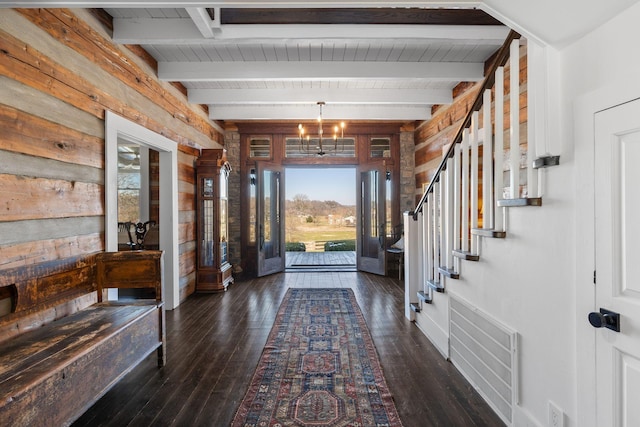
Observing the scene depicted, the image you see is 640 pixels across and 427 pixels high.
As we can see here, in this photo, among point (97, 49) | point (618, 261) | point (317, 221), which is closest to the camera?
point (618, 261)

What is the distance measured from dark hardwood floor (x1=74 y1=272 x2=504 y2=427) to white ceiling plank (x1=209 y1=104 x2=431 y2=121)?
329 cm

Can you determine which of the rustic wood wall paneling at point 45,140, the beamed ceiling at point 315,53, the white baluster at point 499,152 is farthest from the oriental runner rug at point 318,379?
the beamed ceiling at point 315,53

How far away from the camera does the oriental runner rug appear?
2.11m

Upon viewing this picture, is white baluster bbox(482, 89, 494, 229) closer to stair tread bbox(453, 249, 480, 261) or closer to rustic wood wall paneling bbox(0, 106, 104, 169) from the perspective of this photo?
stair tread bbox(453, 249, 480, 261)

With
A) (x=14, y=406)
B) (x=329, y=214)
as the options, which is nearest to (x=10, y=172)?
(x=14, y=406)

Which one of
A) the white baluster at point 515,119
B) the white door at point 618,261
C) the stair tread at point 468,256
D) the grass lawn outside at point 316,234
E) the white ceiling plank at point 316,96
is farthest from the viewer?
the grass lawn outside at point 316,234

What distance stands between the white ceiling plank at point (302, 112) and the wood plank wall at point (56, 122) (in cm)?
235

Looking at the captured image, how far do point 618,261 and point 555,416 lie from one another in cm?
88

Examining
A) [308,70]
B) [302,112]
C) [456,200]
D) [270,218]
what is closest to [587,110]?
[456,200]

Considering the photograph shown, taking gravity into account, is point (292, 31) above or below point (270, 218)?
above

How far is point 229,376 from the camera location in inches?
104

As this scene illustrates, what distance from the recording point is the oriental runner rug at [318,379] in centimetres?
211

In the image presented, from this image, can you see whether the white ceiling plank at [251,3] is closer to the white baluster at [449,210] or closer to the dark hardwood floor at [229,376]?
the white baluster at [449,210]

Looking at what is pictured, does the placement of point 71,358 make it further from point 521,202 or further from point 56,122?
point 521,202
